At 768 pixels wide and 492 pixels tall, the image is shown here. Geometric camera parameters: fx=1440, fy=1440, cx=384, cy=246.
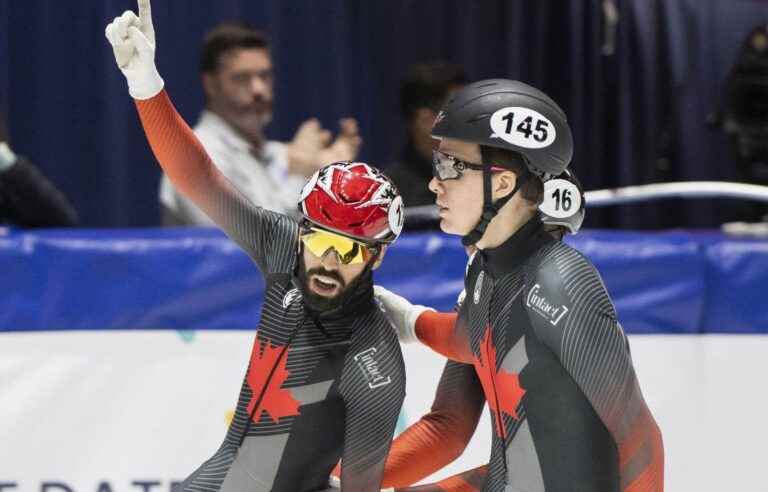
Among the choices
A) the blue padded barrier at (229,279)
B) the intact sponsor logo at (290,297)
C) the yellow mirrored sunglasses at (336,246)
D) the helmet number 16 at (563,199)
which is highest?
the helmet number 16 at (563,199)

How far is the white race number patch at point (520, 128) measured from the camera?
3242mm

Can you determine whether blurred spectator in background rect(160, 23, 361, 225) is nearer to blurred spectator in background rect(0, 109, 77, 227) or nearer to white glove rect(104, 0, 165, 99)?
blurred spectator in background rect(0, 109, 77, 227)

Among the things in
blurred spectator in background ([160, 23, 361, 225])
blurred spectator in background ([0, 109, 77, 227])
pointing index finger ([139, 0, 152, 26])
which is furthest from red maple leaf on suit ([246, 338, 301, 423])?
blurred spectator in background ([160, 23, 361, 225])

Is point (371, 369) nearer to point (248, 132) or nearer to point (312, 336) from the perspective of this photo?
point (312, 336)

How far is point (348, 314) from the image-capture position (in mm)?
3572

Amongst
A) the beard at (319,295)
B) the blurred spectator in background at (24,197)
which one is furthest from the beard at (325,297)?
the blurred spectator in background at (24,197)

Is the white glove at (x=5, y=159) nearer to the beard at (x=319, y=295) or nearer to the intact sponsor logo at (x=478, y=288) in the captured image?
the beard at (x=319, y=295)

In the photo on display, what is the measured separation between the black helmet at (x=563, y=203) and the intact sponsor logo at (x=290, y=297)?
0.63 m

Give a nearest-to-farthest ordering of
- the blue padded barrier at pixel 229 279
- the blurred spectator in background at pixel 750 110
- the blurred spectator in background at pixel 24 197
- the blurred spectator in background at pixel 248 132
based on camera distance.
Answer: the blue padded barrier at pixel 229 279 → the blurred spectator in background at pixel 24 197 → the blurred spectator in background at pixel 248 132 → the blurred spectator in background at pixel 750 110

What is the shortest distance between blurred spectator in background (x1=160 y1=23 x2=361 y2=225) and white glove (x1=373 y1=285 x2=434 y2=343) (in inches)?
54.0

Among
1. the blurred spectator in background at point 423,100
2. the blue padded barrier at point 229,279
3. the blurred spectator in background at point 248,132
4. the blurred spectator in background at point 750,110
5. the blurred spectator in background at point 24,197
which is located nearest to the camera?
the blue padded barrier at point 229,279

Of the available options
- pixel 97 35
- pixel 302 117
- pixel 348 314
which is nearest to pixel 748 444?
pixel 348 314

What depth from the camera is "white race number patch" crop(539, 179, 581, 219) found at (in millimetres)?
3535

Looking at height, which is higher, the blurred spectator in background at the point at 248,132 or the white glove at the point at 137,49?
the white glove at the point at 137,49
